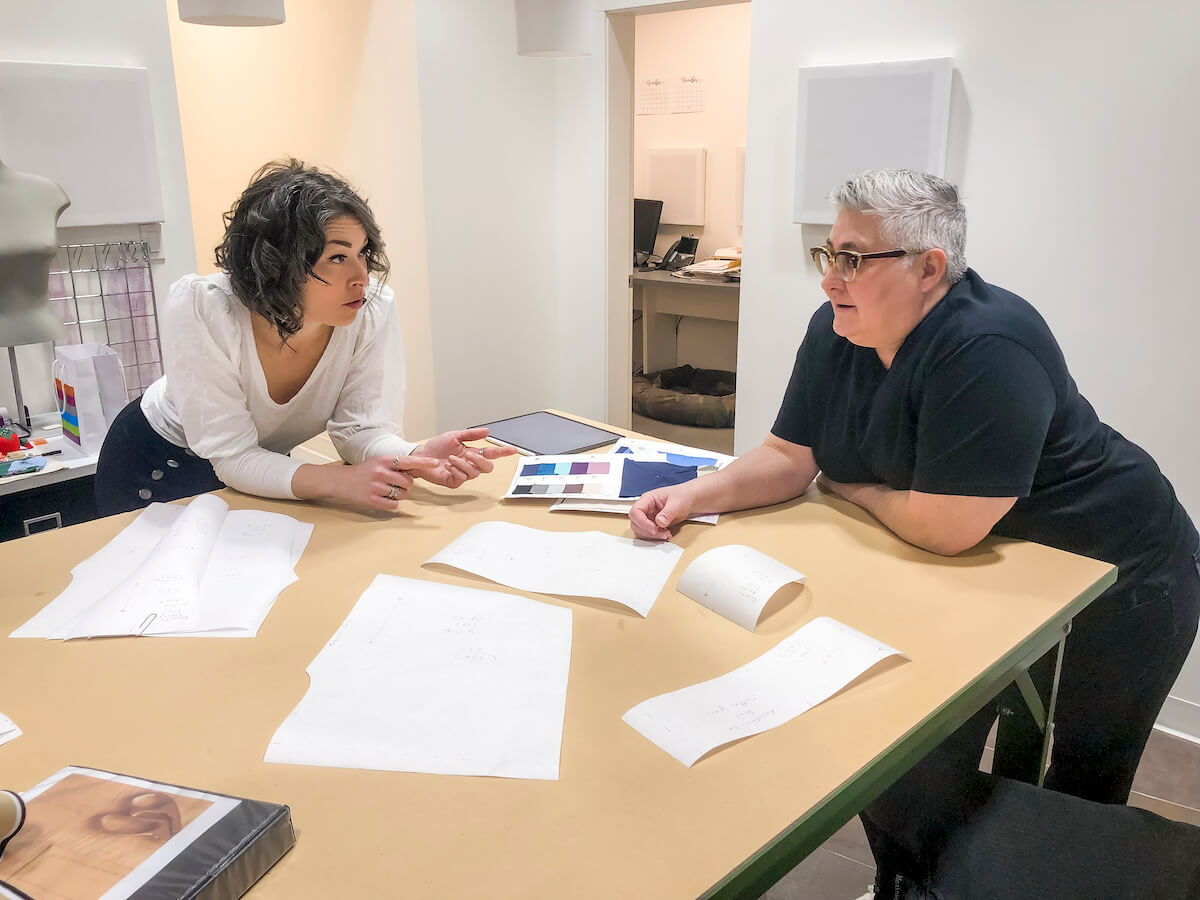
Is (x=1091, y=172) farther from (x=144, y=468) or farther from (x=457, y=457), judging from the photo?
(x=144, y=468)

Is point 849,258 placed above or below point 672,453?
above

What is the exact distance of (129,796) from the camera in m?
0.91

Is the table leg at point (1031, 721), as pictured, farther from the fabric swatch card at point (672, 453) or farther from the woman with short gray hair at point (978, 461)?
the fabric swatch card at point (672, 453)

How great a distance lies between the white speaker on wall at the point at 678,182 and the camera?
5805 millimetres

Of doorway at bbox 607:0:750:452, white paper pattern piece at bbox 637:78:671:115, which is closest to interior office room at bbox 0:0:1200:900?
doorway at bbox 607:0:750:452

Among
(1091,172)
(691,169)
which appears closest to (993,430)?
(1091,172)

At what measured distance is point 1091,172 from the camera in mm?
2518

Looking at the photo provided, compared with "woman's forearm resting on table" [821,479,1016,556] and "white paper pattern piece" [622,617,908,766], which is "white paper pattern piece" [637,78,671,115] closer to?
"woman's forearm resting on table" [821,479,1016,556]

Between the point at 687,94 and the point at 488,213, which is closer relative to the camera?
the point at 488,213

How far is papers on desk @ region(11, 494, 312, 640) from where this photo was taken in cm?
132

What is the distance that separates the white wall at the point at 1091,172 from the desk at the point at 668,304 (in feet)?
7.46

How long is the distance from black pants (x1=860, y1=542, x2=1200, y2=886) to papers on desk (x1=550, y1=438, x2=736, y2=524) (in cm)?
64

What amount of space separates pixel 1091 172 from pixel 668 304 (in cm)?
344

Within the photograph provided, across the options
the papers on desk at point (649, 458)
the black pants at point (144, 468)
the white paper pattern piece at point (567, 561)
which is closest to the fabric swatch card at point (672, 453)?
the papers on desk at point (649, 458)
